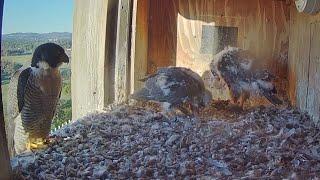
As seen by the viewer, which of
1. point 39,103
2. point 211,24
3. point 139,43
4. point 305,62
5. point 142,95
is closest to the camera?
point 39,103

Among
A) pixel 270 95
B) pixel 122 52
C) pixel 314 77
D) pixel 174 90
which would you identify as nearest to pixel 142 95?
pixel 174 90

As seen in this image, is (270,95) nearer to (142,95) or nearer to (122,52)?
(142,95)

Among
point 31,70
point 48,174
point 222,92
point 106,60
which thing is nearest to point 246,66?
point 222,92

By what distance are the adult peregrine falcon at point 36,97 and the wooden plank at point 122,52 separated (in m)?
0.98

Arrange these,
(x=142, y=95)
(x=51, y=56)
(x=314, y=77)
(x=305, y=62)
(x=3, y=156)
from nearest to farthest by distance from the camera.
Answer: (x=3, y=156), (x=51, y=56), (x=314, y=77), (x=305, y=62), (x=142, y=95)

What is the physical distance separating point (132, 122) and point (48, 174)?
3.37 feet

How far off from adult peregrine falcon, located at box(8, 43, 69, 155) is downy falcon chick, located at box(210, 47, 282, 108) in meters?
1.29

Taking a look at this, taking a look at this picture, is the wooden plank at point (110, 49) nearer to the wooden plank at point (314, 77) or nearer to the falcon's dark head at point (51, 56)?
the falcon's dark head at point (51, 56)

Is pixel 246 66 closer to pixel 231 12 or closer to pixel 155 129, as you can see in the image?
pixel 231 12

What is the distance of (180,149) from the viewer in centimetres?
163

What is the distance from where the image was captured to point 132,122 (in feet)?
7.34

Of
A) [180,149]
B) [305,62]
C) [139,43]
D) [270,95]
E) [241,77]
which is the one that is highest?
[139,43]

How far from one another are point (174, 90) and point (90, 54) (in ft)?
2.31

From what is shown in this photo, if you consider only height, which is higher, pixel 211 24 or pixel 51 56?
pixel 211 24
